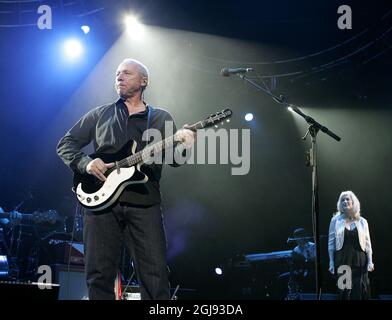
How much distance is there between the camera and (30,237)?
836 centimetres

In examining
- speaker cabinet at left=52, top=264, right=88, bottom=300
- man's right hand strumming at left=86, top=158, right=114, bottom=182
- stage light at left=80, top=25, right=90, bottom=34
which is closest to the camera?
man's right hand strumming at left=86, top=158, right=114, bottom=182

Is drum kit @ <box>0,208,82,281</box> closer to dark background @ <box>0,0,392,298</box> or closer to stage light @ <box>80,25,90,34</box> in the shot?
dark background @ <box>0,0,392,298</box>

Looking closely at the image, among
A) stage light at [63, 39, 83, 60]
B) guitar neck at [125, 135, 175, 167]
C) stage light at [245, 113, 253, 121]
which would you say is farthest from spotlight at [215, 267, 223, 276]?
guitar neck at [125, 135, 175, 167]

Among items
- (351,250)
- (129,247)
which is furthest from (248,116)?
(129,247)

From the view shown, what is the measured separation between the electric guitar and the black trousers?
82mm

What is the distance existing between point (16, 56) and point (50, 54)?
71 cm

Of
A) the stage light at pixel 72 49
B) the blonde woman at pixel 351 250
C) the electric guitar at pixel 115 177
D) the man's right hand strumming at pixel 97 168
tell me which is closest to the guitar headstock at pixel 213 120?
the electric guitar at pixel 115 177

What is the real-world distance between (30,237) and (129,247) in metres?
5.63

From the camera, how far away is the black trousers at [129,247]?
10.3 feet

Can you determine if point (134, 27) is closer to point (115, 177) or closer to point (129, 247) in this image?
point (115, 177)

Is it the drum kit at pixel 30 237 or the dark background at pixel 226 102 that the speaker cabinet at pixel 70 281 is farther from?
the dark background at pixel 226 102

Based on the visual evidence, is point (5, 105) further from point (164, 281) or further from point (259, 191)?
point (164, 281)

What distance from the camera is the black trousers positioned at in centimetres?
313

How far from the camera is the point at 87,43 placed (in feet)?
29.7
